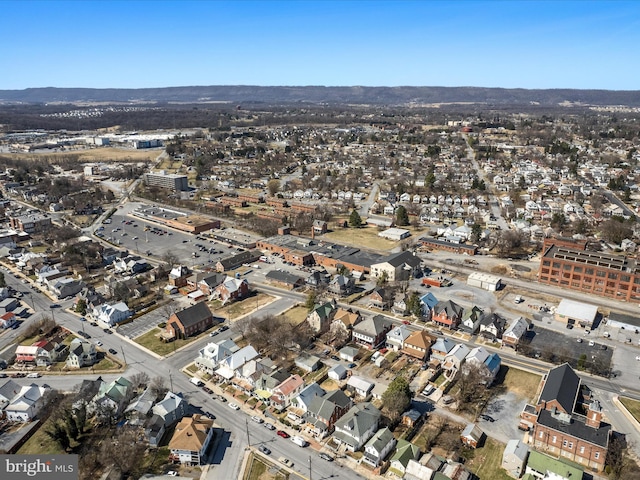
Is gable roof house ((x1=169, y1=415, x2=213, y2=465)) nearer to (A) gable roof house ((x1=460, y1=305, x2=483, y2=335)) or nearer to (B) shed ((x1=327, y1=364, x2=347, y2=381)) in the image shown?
(B) shed ((x1=327, y1=364, x2=347, y2=381))

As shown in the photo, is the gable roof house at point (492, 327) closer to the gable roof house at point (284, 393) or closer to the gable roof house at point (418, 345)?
the gable roof house at point (418, 345)

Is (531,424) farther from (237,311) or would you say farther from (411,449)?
(237,311)

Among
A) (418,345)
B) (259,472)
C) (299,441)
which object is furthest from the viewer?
(418,345)

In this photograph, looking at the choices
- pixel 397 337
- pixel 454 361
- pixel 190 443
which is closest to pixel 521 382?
pixel 454 361

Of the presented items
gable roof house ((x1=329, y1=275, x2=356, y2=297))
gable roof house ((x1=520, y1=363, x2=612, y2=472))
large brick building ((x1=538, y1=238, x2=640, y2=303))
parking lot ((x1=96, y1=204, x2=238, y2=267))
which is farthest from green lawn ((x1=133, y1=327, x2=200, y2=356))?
large brick building ((x1=538, y1=238, x2=640, y2=303))

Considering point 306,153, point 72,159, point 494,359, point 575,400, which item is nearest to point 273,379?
point 494,359

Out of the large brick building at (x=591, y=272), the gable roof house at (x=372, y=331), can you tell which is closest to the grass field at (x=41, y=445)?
the gable roof house at (x=372, y=331)

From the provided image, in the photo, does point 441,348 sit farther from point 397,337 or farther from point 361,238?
point 361,238

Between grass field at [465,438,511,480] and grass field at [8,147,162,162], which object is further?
grass field at [8,147,162,162]
